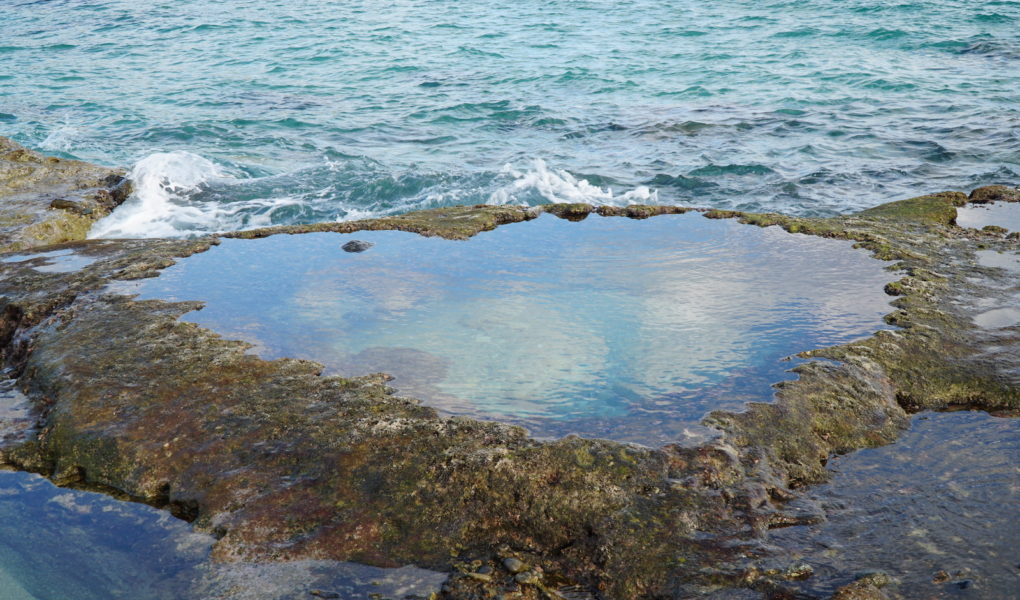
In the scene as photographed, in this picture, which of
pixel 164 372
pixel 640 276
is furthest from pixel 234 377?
pixel 640 276

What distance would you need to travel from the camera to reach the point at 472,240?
529 cm

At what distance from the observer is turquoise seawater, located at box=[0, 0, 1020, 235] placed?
8.72 meters

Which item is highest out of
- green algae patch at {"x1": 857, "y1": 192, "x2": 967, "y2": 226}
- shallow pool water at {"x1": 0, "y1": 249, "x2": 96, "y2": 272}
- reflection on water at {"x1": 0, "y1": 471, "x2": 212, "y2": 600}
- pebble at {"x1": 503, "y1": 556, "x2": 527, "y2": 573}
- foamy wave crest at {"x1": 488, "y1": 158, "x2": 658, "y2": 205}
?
green algae patch at {"x1": 857, "y1": 192, "x2": 967, "y2": 226}

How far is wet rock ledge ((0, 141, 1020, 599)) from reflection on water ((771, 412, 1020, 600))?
0.28 feet

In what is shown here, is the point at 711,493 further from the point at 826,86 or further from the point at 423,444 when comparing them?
the point at 826,86

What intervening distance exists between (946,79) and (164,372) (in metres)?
13.3

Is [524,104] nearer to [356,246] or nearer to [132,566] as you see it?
[356,246]


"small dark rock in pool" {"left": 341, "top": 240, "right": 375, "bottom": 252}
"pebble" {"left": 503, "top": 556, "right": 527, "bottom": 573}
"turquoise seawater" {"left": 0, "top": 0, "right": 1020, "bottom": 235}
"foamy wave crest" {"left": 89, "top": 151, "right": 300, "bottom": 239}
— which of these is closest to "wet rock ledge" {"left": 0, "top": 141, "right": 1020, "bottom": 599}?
"pebble" {"left": 503, "top": 556, "right": 527, "bottom": 573}

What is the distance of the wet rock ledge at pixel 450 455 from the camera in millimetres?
2447

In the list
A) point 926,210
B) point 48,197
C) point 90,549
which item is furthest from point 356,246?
point 926,210

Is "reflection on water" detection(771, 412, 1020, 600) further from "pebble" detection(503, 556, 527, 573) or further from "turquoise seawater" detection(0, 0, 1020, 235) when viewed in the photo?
"turquoise seawater" detection(0, 0, 1020, 235)

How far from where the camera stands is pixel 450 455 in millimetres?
2834

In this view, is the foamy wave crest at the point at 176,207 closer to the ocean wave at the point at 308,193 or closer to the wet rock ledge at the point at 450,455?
the ocean wave at the point at 308,193

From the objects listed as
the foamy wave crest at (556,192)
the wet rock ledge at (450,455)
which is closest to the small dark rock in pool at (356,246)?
the wet rock ledge at (450,455)
